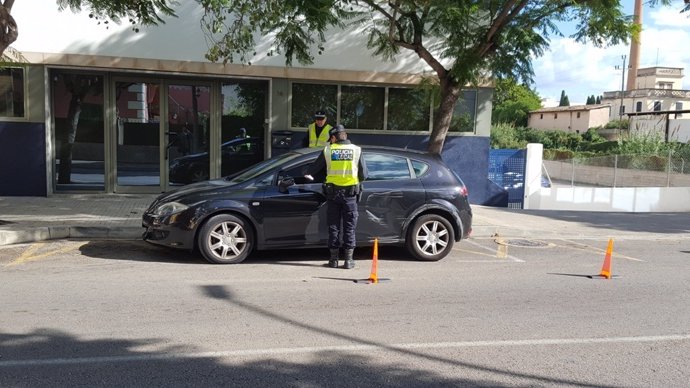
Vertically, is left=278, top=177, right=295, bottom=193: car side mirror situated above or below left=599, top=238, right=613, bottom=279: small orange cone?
above

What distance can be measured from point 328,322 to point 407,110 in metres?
9.77

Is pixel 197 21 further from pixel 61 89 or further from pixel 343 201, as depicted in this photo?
pixel 343 201

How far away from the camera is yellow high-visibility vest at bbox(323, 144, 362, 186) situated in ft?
24.1

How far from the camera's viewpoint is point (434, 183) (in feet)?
27.1

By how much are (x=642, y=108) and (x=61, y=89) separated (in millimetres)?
94263

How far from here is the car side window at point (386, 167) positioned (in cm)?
818

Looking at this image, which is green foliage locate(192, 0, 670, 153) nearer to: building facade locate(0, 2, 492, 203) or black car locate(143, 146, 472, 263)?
building facade locate(0, 2, 492, 203)

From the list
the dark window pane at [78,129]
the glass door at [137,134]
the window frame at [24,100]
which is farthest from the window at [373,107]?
the window frame at [24,100]

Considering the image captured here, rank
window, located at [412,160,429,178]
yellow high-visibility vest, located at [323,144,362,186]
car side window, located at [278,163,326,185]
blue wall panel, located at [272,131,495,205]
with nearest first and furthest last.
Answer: yellow high-visibility vest, located at [323,144,362,186], car side window, located at [278,163,326,185], window, located at [412,160,429,178], blue wall panel, located at [272,131,495,205]

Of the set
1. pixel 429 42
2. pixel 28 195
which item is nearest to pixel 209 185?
pixel 28 195

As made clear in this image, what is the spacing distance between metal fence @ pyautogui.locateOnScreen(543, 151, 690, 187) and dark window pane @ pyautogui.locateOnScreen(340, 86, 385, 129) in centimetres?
763

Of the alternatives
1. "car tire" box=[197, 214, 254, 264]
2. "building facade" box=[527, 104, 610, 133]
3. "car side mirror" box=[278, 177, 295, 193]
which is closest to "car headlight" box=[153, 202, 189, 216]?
"car tire" box=[197, 214, 254, 264]

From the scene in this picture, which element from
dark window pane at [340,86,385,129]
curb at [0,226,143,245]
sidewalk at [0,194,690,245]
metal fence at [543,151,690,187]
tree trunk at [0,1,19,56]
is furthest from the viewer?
metal fence at [543,151,690,187]

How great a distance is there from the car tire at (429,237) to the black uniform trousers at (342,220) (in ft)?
3.49
